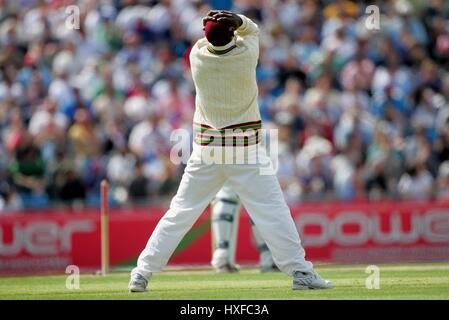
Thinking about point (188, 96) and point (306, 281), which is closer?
point (306, 281)

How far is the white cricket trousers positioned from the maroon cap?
1.16 meters

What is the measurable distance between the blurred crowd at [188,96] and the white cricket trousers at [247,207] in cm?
720

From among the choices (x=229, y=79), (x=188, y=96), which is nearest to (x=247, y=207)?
(x=229, y=79)

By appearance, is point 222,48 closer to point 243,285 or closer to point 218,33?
point 218,33

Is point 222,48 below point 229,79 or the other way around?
the other way around

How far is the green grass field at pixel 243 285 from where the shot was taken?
12.4 metres

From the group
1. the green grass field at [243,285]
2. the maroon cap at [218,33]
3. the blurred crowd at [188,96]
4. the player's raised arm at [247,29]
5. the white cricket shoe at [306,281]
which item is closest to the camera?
the green grass field at [243,285]

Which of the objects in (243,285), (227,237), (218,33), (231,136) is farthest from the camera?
(227,237)

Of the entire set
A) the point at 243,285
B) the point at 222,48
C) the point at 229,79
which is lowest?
the point at 243,285

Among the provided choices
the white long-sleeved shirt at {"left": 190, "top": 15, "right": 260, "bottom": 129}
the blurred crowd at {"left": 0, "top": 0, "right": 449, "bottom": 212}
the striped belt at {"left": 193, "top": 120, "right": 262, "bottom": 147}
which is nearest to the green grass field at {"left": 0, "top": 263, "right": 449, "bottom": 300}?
the striped belt at {"left": 193, "top": 120, "right": 262, "bottom": 147}

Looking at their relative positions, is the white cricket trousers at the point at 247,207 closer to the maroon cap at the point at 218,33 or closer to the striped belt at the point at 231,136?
the striped belt at the point at 231,136

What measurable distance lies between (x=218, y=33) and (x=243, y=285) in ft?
10.3

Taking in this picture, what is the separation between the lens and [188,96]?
22.9 meters

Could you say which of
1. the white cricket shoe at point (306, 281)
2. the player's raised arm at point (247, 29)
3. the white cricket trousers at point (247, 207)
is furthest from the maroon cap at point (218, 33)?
the white cricket shoe at point (306, 281)
